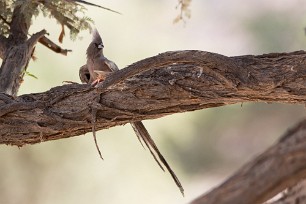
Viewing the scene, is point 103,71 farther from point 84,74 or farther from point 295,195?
point 295,195

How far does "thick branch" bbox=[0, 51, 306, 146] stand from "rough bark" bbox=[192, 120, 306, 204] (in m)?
1.09

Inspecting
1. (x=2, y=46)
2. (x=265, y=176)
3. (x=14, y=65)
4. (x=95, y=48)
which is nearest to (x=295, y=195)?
(x=265, y=176)

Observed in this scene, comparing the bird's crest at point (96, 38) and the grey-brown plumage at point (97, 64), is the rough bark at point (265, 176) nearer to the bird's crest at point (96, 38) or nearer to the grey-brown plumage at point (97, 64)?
the grey-brown plumage at point (97, 64)

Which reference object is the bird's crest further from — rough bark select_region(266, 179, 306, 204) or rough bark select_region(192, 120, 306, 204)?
rough bark select_region(192, 120, 306, 204)

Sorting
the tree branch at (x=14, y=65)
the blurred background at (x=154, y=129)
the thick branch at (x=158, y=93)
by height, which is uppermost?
the blurred background at (x=154, y=129)

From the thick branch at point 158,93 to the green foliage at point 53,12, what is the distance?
0.79 meters

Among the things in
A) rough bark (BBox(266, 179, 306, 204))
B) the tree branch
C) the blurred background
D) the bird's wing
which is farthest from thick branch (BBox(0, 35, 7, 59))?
the blurred background

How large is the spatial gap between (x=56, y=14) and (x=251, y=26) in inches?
321

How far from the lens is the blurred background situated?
8.68m

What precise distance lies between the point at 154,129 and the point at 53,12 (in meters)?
4.98

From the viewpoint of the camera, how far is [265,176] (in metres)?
1.78

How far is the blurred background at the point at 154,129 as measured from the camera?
868 centimetres

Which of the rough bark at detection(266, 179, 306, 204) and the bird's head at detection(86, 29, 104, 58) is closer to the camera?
the rough bark at detection(266, 179, 306, 204)

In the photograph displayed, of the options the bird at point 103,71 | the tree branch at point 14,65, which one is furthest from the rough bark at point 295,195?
the tree branch at point 14,65
